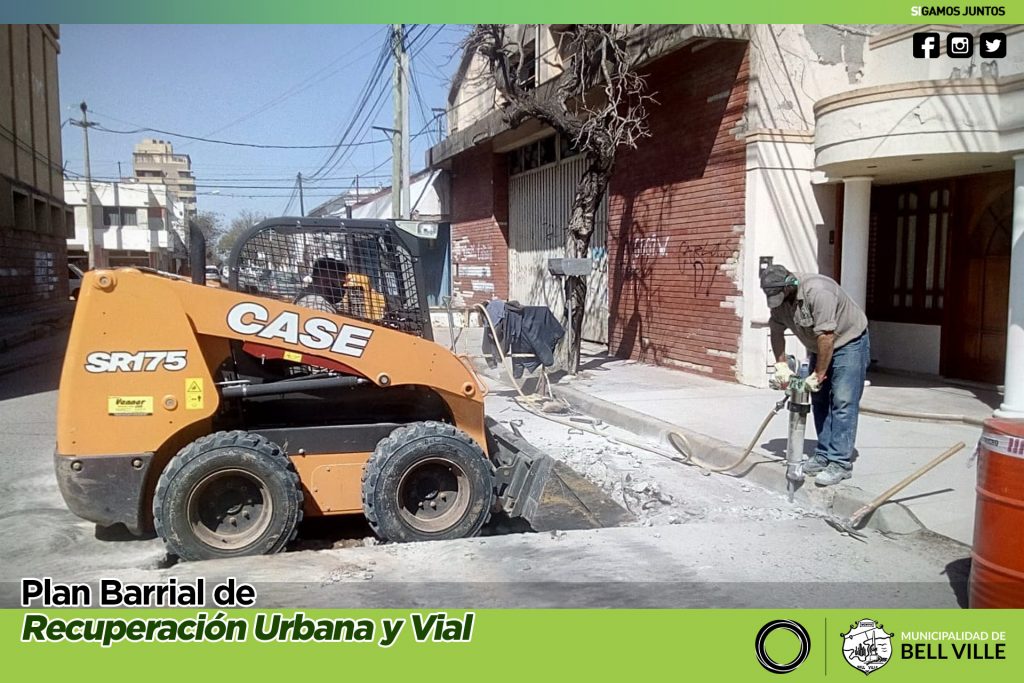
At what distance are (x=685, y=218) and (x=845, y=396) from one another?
21.0 ft

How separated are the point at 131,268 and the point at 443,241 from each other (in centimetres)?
2134

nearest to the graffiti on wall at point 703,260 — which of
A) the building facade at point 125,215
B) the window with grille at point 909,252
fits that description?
the window with grille at point 909,252

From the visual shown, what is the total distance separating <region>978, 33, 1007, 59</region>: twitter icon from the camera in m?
7.63

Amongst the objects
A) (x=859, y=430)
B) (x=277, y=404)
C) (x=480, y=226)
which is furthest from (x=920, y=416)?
(x=480, y=226)

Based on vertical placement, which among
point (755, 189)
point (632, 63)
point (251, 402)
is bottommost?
point (251, 402)

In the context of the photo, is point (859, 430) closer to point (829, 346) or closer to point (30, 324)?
point (829, 346)

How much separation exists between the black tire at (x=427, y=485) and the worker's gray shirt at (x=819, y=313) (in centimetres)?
262

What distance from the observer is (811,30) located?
10508 mm

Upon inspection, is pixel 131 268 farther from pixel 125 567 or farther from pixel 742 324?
pixel 742 324

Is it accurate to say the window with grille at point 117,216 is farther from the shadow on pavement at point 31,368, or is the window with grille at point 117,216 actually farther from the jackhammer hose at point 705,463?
the jackhammer hose at point 705,463

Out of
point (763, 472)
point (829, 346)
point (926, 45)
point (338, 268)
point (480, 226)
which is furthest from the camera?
point (480, 226)

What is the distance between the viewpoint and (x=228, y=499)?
480 centimetres

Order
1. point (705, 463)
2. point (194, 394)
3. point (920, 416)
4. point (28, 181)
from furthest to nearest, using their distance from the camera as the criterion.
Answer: point (28, 181) → point (920, 416) → point (705, 463) → point (194, 394)

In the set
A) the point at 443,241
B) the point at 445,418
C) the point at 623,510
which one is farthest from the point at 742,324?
the point at 443,241
